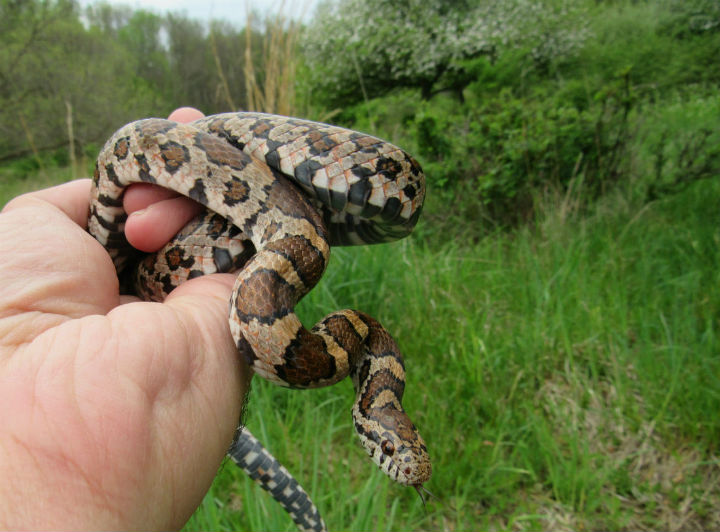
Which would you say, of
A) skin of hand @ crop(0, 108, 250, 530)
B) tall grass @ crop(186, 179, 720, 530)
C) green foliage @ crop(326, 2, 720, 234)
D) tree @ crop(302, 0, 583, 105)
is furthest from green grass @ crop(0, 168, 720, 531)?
tree @ crop(302, 0, 583, 105)

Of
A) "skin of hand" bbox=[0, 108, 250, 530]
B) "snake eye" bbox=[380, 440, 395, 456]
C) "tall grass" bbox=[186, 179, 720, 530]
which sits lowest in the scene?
"tall grass" bbox=[186, 179, 720, 530]

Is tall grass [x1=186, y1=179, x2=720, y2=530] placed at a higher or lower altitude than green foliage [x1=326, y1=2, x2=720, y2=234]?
lower

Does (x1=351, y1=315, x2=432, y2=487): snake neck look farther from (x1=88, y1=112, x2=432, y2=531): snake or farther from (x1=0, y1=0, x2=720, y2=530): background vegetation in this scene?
(x1=0, y1=0, x2=720, y2=530): background vegetation

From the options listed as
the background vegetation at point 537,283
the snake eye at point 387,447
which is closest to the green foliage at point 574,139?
the background vegetation at point 537,283

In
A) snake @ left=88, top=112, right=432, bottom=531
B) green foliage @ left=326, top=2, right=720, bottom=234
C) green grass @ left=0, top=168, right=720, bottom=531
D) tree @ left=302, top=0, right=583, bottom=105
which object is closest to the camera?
snake @ left=88, top=112, right=432, bottom=531

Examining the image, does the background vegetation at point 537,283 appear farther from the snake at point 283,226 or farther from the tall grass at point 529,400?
the snake at point 283,226

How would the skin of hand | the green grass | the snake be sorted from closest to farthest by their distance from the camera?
the skin of hand < the snake < the green grass
